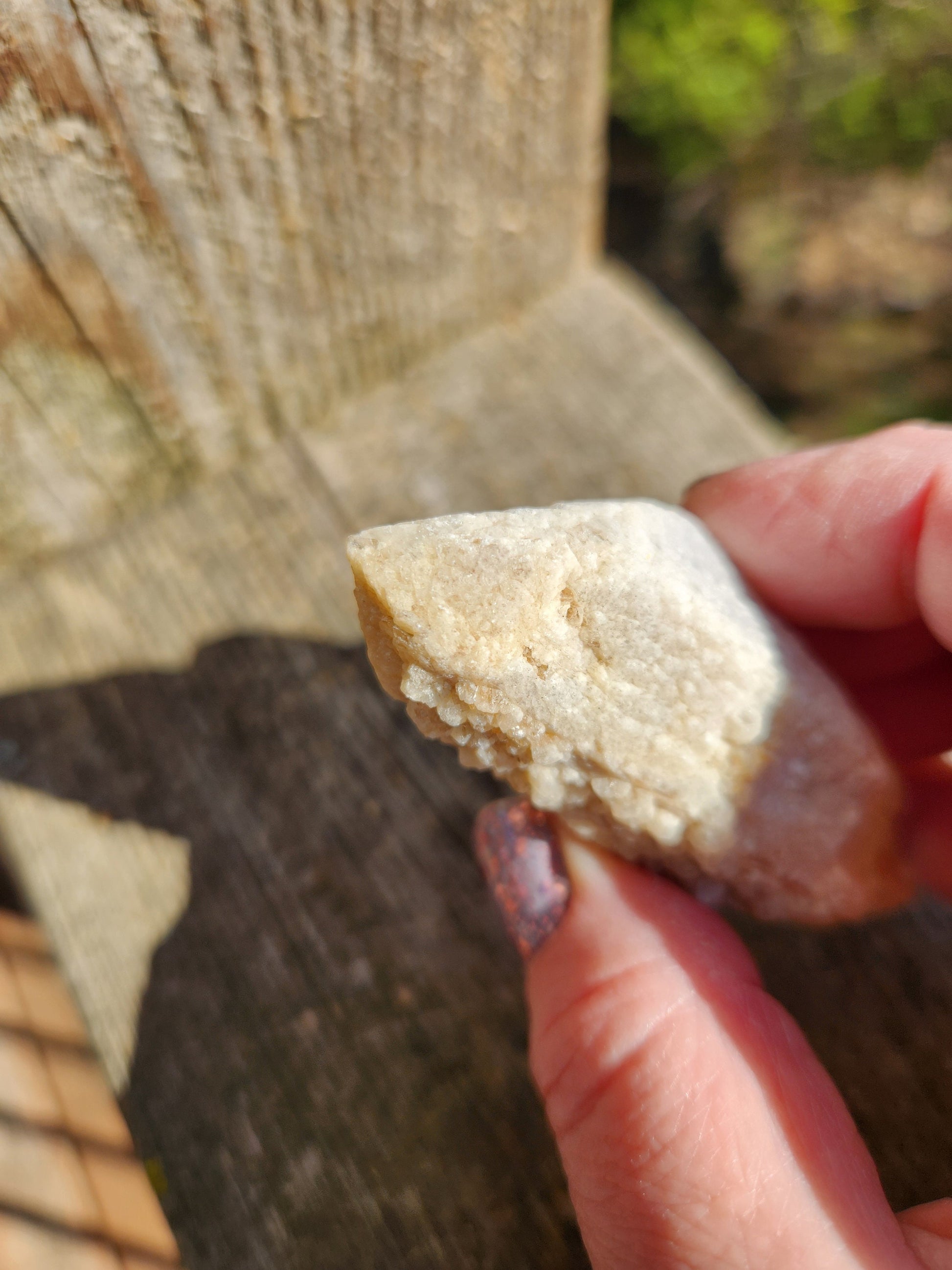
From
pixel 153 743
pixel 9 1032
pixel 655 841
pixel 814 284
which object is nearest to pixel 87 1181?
pixel 9 1032

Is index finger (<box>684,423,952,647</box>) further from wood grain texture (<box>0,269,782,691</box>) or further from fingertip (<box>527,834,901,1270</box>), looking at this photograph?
fingertip (<box>527,834,901,1270</box>)

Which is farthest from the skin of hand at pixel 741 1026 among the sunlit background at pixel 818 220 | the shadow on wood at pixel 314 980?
the sunlit background at pixel 818 220

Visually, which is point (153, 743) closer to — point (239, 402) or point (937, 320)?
point (239, 402)

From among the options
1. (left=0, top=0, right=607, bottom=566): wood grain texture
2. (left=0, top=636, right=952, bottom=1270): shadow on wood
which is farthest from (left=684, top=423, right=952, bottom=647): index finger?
Result: (left=0, top=0, right=607, bottom=566): wood grain texture

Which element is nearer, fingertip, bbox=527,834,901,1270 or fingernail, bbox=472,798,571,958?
fingertip, bbox=527,834,901,1270

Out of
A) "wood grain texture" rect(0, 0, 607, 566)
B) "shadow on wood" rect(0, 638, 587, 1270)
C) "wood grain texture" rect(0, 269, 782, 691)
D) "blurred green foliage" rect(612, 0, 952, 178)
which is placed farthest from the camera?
"blurred green foliage" rect(612, 0, 952, 178)

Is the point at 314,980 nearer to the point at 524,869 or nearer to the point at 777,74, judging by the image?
the point at 524,869
